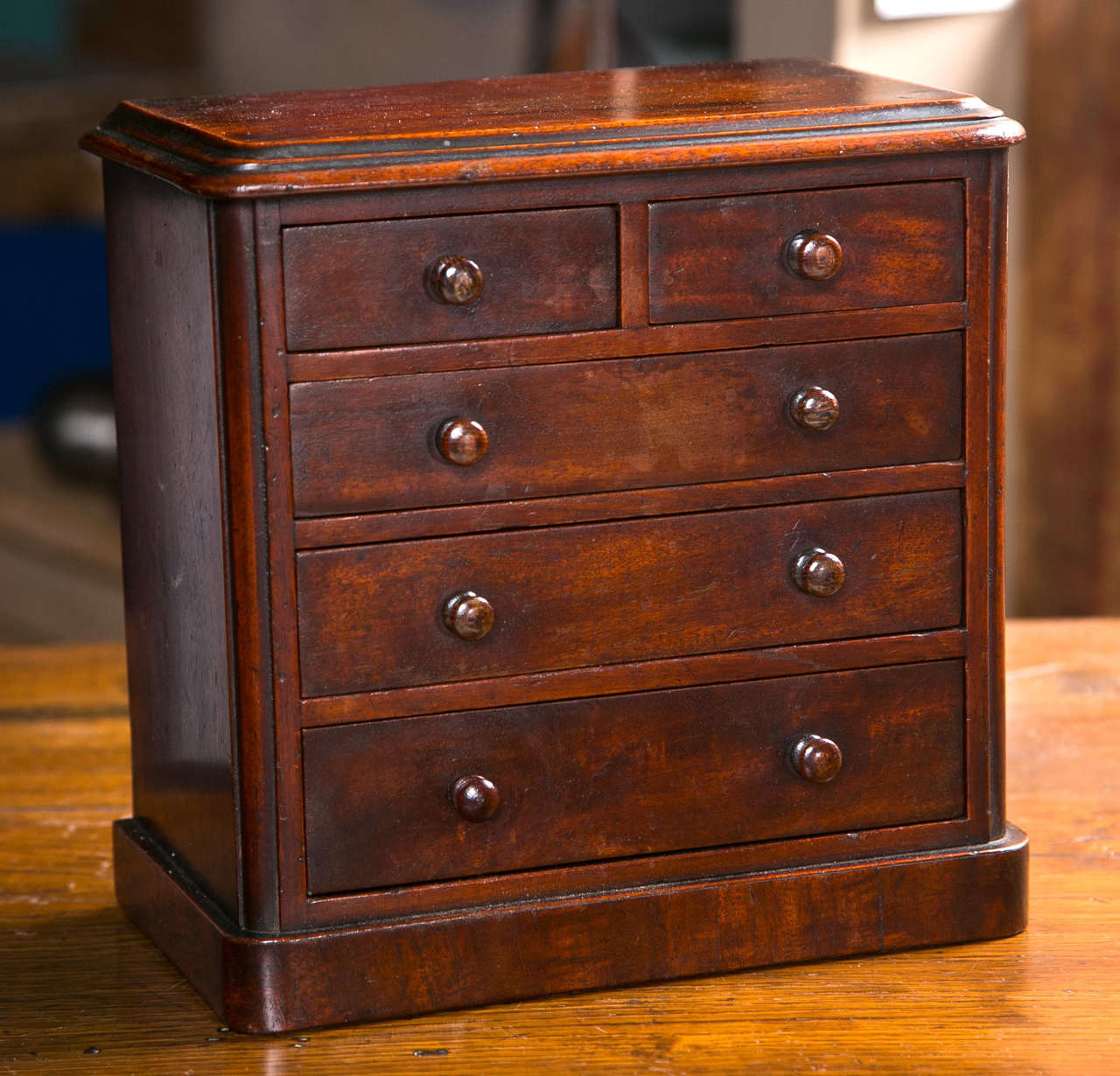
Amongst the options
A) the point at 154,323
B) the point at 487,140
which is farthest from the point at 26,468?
the point at 487,140

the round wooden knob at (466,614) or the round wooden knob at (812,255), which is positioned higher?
the round wooden knob at (812,255)

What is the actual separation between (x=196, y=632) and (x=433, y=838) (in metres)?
0.28

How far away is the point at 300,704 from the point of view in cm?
187

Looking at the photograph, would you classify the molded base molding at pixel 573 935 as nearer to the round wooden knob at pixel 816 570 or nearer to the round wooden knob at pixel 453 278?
the round wooden knob at pixel 816 570

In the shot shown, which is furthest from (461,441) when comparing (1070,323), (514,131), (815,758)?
(1070,323)

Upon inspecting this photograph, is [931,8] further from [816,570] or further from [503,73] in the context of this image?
[816,570]

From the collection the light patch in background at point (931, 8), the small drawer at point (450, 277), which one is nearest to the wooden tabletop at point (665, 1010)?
the small drawer at point (450, 277)

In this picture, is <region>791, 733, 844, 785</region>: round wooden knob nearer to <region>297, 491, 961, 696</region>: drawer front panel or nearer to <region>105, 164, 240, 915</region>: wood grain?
<region>297, 491, 961, 696</region>: drawer front panel

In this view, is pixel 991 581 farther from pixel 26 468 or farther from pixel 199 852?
pixel 26 468

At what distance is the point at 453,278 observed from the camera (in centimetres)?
181

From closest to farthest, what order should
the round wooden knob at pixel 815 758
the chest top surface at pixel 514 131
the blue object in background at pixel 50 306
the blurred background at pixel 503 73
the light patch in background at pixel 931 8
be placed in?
the chest top surface at pixel 514 131, the round wooden knob at pixel 815 758, the light patch in background at pixel 931 8, the blurred background at pixel 503 73, the blue object in background at pixel 50 306

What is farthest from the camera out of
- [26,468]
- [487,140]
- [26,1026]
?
[26,468]

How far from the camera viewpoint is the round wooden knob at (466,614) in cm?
188

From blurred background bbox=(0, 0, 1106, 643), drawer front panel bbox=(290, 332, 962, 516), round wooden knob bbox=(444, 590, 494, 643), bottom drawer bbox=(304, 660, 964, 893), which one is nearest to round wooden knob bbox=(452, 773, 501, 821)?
bottom drawer bbox=(304, 660, 964, 893)
